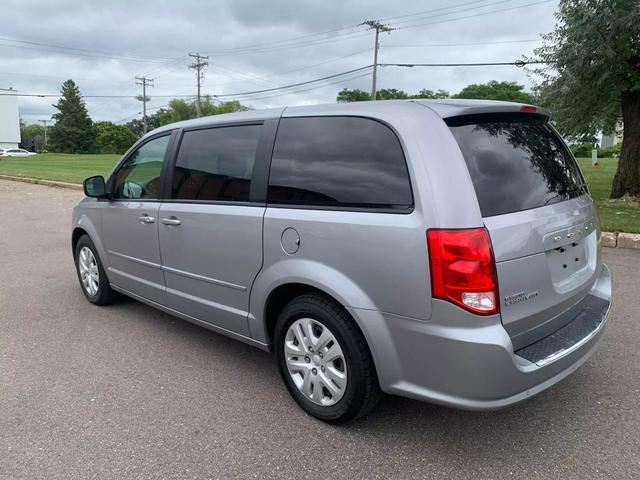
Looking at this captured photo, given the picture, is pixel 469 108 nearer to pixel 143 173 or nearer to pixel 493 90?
pixel 143 173

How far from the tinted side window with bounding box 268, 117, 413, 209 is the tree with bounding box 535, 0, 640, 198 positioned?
316 inches

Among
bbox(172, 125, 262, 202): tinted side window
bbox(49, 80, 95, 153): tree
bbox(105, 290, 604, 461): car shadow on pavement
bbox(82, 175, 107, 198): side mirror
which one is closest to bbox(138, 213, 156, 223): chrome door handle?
bbox(172, 125, 262, 202): tinted side window

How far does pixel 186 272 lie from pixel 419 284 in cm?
190

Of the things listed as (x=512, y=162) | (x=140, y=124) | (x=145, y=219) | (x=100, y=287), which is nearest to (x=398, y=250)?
(x=512, y=162)

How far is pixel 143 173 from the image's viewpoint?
4207 mm

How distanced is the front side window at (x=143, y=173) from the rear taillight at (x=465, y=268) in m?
2.47

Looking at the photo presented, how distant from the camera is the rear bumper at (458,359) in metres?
2.26

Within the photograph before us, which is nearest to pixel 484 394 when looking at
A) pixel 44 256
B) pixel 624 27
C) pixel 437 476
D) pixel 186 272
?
pixel 437 476

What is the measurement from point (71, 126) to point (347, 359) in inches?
4104

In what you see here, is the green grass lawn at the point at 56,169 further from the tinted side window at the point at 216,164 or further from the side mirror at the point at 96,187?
the tinted side window at the point at 216,164

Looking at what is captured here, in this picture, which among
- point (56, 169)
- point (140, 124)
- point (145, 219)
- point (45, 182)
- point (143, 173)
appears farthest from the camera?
point (140, 124)

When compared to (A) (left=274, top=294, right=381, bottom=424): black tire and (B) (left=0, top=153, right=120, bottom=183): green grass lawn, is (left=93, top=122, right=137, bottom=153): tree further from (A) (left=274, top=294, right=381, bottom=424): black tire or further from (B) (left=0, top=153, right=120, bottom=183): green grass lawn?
(A) (left=274, top=294, right=381, bottom=424): black tire

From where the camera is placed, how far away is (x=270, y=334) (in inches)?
125

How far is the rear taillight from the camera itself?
226 centimetres
